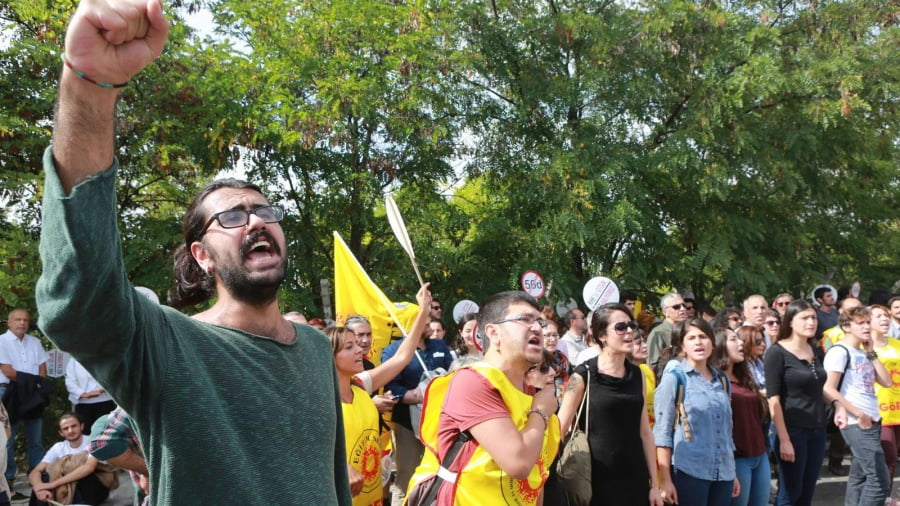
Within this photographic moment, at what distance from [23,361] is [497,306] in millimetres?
7600

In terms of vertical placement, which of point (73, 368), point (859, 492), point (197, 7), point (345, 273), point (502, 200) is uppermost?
point (197, 7)

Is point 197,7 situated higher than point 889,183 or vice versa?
point 197,7

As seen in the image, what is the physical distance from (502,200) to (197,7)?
271 inches

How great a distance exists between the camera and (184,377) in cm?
170

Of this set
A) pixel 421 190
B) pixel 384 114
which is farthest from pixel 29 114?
pixel 421 190

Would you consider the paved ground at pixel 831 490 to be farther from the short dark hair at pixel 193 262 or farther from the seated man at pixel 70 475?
the short dark hair at pixel 193 262

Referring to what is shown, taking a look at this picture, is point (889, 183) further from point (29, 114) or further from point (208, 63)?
point (29, 114)

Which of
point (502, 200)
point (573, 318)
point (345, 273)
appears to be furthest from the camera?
point (502, 200)

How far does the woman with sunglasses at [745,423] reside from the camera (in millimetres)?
6047

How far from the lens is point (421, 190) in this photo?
16.3m

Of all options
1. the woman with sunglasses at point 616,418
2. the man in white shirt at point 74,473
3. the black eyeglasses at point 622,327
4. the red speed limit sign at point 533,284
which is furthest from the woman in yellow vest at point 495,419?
the red speed limit sign at point 533,284

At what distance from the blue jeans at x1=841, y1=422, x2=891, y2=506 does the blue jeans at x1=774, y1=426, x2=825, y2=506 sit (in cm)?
29

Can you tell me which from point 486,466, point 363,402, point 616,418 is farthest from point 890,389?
point 486,466

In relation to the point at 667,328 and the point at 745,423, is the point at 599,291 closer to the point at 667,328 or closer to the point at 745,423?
the point at 667,328
